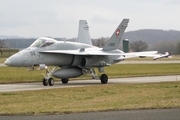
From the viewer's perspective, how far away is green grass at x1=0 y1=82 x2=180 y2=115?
45.1 feet

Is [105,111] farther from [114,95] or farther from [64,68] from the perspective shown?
[64,68]

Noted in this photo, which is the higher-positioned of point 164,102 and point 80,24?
point 80,24

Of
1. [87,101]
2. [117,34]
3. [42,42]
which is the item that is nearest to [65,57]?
[42,42]

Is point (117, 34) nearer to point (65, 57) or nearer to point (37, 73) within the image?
point (65, 57)

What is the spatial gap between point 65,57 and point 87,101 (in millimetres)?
11328

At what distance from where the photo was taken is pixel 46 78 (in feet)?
82.4

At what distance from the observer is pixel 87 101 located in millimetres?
15953

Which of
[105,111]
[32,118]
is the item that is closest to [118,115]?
[105,111]

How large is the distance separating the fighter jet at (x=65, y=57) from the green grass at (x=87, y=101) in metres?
6.74

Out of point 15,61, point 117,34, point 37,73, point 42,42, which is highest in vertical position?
point 117,34

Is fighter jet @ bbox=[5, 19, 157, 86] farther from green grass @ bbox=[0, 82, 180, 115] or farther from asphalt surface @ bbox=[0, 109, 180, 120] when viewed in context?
asphalt surface @ bbox=[0, 109, 180, 120]

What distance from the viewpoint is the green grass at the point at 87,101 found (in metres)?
13.7

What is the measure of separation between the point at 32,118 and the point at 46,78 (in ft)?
43.2

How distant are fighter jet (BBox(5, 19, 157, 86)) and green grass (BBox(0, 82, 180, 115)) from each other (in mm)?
6743
